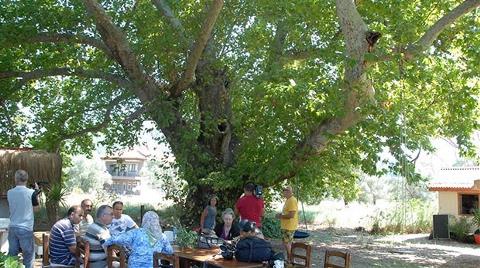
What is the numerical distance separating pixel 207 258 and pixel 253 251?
658 mm

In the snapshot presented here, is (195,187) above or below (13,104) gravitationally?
below

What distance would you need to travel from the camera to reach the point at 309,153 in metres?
11.8

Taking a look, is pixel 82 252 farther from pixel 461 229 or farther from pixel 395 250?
pixel 461 229

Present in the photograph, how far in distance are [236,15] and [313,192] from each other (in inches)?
214

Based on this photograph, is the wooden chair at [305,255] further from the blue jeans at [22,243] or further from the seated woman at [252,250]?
the blue jeans at [22,243]

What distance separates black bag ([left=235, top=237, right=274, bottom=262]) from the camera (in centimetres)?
642

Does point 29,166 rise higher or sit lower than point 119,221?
higher

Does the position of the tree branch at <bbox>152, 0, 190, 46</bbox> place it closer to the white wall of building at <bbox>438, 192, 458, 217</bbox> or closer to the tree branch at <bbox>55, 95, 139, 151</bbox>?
the tree branch at <bbox>55, 95, 139, 151</bbox>

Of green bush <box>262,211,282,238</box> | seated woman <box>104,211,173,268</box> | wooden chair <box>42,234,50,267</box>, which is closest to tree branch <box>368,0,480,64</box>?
seated woman <box>104,211,173,268</box>

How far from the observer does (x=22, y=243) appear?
7.50 m

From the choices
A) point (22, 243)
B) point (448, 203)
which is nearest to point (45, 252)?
point (22, 243)

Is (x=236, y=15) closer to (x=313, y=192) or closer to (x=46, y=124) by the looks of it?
(x=313, y=192)

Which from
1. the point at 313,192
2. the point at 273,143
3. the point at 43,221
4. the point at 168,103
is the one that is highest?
the point at 168,103

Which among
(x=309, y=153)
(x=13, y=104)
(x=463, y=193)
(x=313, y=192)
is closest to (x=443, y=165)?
(x=463, y=193)
